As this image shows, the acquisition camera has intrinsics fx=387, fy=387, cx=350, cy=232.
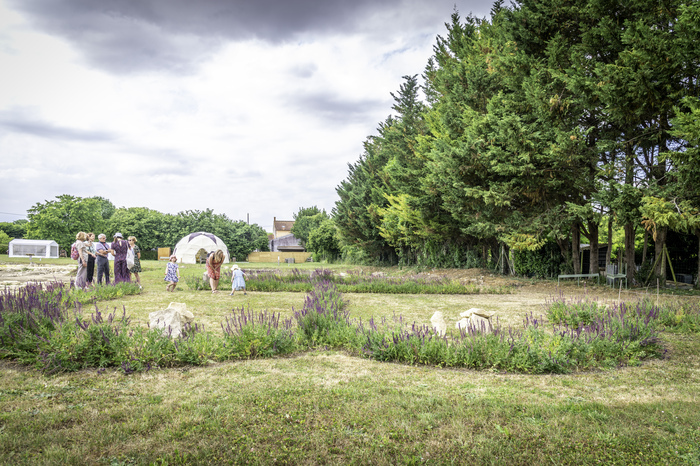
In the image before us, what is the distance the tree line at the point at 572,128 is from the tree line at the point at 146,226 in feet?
121

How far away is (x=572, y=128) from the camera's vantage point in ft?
43.7

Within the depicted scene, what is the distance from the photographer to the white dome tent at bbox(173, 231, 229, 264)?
135 ft

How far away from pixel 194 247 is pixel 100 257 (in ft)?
100

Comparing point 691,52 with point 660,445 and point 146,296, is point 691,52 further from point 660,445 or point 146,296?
point 146,296

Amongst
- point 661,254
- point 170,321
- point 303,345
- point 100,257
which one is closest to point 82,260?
point 100,257

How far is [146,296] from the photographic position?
37.1 ft

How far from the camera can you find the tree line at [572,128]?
10305 mm

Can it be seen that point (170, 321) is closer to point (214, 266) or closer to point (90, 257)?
point (214, 266)

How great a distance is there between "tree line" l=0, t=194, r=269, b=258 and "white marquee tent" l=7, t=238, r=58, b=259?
239 inches

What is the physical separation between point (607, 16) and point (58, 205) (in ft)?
214

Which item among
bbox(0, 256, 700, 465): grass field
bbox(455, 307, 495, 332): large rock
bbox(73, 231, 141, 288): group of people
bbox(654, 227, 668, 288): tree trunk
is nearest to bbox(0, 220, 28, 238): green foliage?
bbox(73, 231, 141, 288): group of people

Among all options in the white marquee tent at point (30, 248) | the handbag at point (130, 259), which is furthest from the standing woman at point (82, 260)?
the white marquee tent at point (30, 248)

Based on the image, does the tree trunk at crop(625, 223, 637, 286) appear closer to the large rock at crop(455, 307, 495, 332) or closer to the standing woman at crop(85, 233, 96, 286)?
the large rock at crop(455, 307, 495, 332)

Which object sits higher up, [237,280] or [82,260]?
[82,260]
